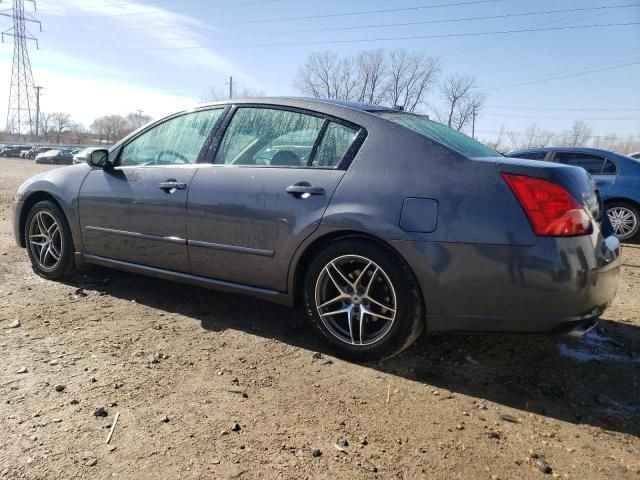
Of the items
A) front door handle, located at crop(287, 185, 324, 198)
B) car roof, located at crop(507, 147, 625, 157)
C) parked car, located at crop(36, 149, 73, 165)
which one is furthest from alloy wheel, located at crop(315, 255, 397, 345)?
parked car, located at crop(36, 149, 73, 165)

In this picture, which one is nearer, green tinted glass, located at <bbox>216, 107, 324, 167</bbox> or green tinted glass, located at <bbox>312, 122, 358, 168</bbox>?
green tinted glass, located at <bbox>312, 122, 358, 168</bbox>

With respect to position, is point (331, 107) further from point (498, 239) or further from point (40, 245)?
point (40, 245)

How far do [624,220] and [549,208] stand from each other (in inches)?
256

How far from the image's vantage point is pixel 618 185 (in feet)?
26.0

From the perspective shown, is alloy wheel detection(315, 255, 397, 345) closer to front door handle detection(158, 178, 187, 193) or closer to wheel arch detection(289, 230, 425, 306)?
wheel arch detection(289, 230, 425, 306)

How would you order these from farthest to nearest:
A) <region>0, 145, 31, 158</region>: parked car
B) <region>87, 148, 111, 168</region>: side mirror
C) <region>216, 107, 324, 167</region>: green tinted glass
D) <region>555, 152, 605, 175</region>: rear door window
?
<region>0, 145, 31, 158</region>: parked car
<region>555, 152, 605, 175</region>: rear door window
<region>87, 148, 111, 168</region>: side mirror
<region>216, 107, 324, 167</region>: green tinted glass

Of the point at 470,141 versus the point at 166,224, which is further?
the point at 166,224

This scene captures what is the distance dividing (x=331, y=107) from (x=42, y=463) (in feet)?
7.98

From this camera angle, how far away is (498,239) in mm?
2549

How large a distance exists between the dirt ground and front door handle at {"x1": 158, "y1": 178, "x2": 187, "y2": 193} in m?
0.92

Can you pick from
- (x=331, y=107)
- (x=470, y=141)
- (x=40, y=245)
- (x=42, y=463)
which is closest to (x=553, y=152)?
(x=470, y=141)

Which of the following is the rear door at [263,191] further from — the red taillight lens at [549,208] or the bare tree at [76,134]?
the bare tree at [76,134]

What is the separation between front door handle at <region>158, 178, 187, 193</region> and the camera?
140 inches

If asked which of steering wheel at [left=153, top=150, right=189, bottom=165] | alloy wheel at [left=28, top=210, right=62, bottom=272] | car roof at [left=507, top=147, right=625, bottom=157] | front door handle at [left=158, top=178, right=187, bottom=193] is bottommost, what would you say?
alloy wheel at [left=28, top=210, right=62, bottom=272]
